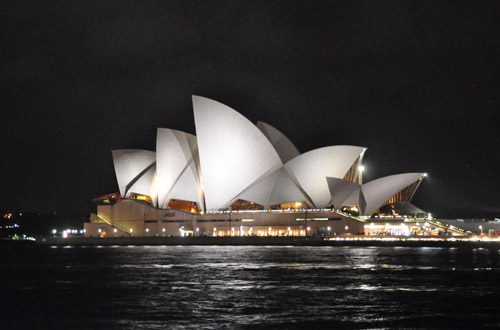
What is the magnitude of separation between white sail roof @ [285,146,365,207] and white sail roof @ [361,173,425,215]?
3979 mm

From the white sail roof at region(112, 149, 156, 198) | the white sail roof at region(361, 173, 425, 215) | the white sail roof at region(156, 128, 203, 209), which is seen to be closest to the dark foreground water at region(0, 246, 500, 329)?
the white sail roof at region(361, 173, 425, 215)

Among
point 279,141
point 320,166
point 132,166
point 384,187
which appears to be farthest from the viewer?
point 132,166

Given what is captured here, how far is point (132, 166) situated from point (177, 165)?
9032mm

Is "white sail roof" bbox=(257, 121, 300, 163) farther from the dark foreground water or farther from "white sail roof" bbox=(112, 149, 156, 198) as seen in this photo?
the dark foreground water

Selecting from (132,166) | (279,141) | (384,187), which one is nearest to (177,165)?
(132,166)

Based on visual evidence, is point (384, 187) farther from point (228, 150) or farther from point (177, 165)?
point (177, 165)

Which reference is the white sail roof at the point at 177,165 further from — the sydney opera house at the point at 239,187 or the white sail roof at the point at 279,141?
the white sail roof at the point at 279,141

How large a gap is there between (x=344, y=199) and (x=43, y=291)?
5146 centimetres

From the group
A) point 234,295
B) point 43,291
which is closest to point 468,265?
point 234,295

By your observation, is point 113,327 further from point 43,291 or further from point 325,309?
point 43,291

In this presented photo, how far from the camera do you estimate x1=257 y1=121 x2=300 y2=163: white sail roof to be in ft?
242

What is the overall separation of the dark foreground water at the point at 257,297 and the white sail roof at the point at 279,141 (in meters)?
41.8

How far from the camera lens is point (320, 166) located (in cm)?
6931

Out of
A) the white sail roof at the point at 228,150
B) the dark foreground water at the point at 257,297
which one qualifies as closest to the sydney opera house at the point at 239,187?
the white sail roof at the point at 228,150
